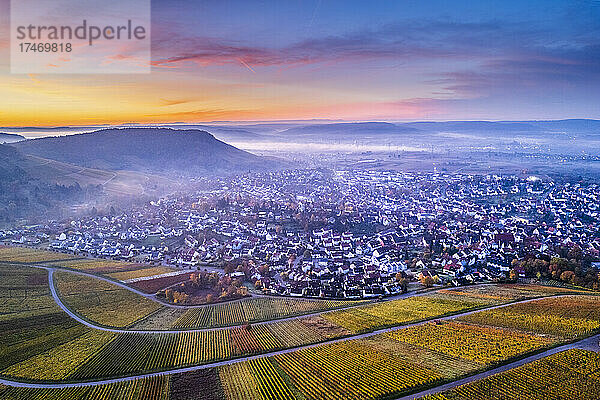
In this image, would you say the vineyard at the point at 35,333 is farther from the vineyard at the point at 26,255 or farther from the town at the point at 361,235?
the town at the point at 361,235

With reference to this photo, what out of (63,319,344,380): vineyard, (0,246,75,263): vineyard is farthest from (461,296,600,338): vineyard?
(0,246,75,263): vineyard

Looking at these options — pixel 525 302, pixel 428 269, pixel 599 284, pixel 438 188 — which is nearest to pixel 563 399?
pixel 525 302

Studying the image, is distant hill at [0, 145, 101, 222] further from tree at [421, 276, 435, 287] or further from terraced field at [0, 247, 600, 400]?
tree at [421, 276, 435, 287]

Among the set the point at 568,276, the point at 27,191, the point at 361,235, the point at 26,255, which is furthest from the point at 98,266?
the point at 568,276

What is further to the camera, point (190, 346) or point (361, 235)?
point (361, 235)

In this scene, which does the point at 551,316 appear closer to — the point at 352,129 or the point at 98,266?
the point at 98,266

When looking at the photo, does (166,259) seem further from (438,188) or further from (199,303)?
(438,188)
